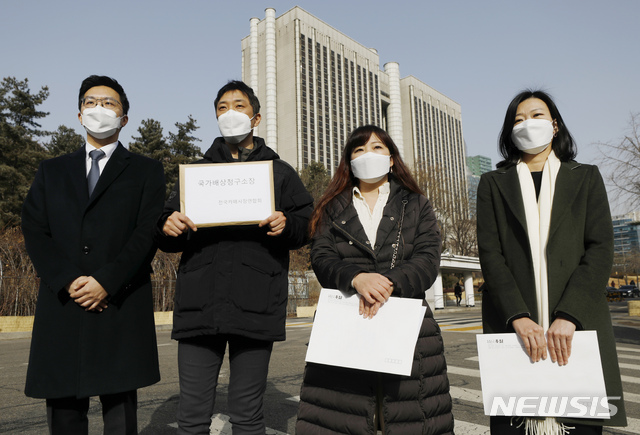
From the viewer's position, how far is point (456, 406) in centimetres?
489

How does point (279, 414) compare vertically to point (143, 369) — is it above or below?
below

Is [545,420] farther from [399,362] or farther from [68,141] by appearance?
[68,141]

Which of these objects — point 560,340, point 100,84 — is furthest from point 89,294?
point 560,340

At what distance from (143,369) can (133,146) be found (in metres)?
36.6

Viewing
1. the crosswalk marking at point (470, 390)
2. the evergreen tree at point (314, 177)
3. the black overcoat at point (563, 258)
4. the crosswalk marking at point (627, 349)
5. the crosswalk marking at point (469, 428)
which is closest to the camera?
the black overcoat at point (563, 258)

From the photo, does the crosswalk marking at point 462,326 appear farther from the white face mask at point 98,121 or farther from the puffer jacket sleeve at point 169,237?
the white face mask at point 98,121

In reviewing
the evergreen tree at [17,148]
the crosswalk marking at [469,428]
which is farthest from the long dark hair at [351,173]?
the evergreen tree at [17,148]

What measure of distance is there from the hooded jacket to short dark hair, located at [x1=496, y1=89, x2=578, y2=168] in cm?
125

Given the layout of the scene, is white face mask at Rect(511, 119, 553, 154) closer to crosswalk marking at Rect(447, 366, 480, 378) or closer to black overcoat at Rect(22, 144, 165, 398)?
black overcoat at Rect(22, 144, 165, 398)

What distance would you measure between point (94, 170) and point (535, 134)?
2.49 metres

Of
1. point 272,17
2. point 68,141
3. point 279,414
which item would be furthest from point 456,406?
point 272,17

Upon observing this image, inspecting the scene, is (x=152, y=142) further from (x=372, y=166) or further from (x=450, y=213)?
(x=372, y=166)

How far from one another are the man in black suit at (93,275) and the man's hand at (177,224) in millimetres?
187

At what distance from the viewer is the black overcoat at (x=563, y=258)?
2277 millimetres
